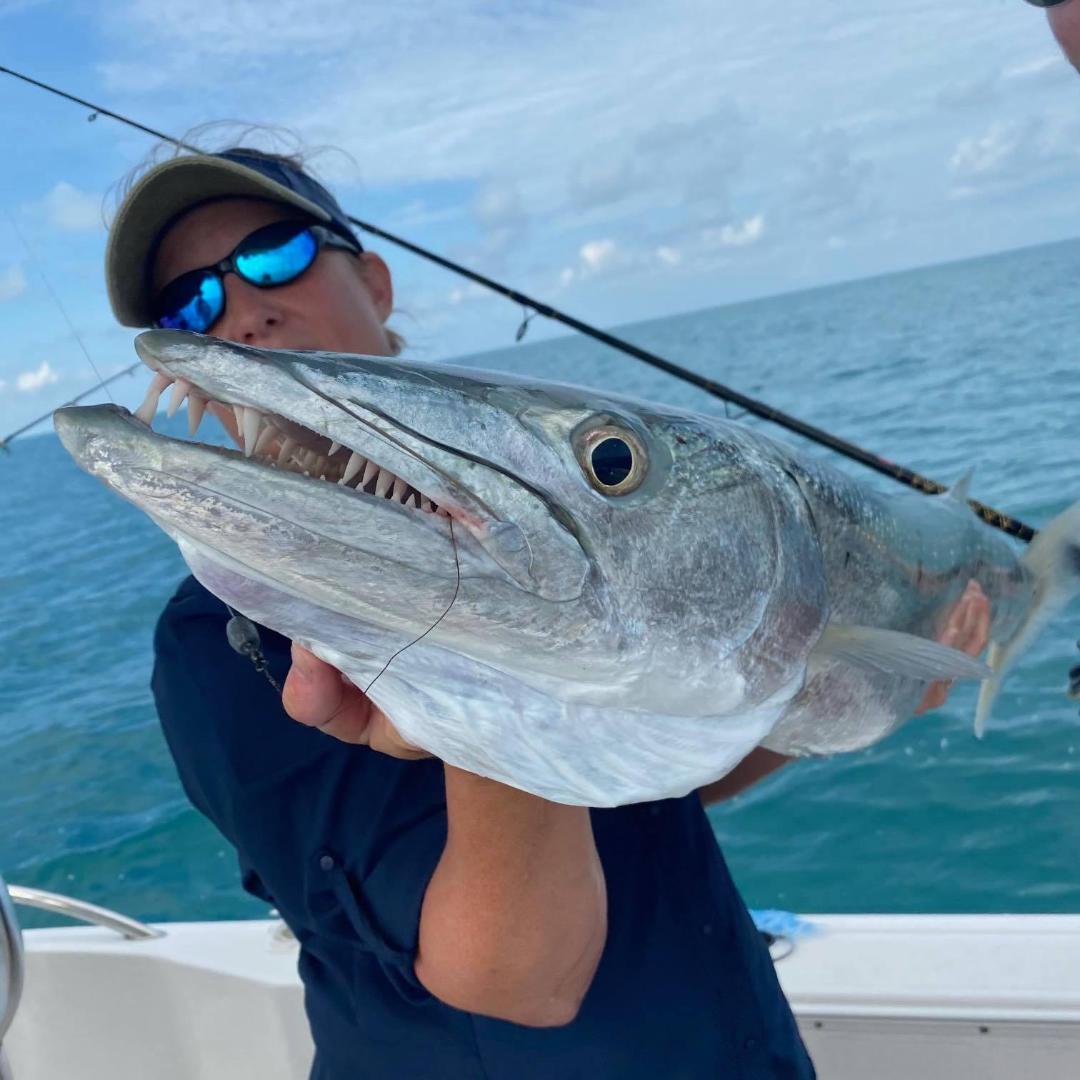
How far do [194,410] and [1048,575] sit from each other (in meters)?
2.75

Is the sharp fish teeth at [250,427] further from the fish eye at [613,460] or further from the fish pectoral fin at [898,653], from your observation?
the fish pectoral fin at [898,653]

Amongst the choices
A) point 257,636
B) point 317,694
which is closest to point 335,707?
point 317,694

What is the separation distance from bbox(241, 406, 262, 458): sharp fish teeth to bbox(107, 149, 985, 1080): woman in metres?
0.25

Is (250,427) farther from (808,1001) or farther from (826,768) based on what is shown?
(826,768)

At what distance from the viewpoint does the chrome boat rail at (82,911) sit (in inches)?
101

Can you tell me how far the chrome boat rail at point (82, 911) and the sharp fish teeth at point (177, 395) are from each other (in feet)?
6.17

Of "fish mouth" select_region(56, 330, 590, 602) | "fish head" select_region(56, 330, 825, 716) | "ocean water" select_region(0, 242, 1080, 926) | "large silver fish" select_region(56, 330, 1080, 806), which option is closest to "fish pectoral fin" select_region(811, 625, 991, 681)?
"large silver fish" select_region(56, 330, 1080, 806)

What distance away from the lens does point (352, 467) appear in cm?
102

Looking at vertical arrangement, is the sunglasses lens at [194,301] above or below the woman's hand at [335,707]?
above

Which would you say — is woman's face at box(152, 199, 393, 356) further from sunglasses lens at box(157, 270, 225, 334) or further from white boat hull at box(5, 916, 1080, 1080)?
white boat hull at box(5, 916, 1080, 1080)

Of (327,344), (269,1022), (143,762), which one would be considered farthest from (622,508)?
(143,762)

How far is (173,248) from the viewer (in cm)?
182

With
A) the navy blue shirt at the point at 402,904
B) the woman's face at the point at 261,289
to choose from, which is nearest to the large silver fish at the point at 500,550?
the navy blue shirt at the point at 402,904

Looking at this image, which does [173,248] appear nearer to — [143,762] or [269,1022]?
[269,1022]
